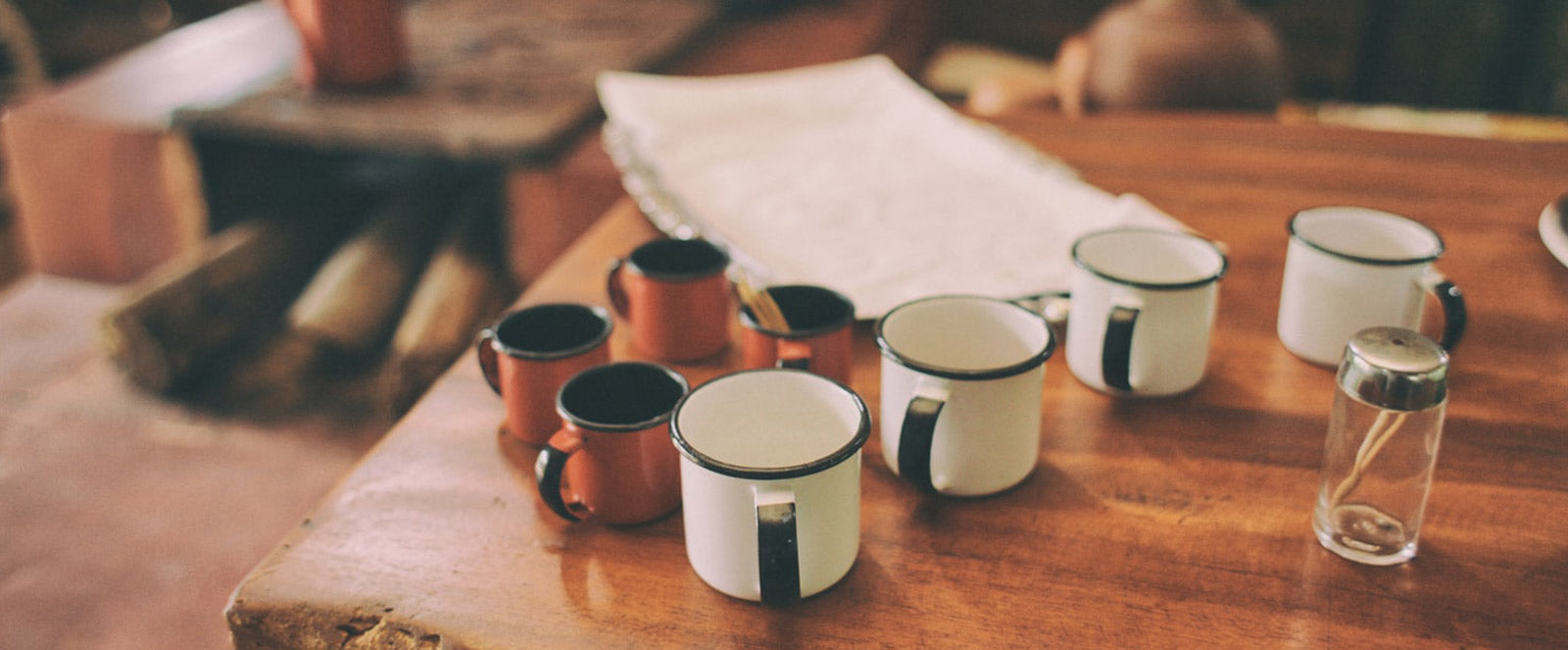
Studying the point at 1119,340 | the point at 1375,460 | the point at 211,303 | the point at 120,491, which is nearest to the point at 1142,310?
the point at 1119,340

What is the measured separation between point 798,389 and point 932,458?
0.09 meters

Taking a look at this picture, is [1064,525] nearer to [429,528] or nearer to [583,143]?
[429,528]

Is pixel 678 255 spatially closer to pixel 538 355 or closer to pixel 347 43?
pixel 538 355

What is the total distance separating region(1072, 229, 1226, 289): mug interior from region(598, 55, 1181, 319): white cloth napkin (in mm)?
116

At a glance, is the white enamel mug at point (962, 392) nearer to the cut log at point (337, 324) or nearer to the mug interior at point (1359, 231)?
the mug interior at point (1359, 231)

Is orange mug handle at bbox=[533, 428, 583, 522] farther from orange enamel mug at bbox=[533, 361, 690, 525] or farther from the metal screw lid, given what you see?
the metal screw lid

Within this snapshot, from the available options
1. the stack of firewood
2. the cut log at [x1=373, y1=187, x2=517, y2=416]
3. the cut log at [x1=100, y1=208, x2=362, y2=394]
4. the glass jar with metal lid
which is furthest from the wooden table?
the cut log at [x1=100, y1=208, x2=362, y2=394]

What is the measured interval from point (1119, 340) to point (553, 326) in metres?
0.41

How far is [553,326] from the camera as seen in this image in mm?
841

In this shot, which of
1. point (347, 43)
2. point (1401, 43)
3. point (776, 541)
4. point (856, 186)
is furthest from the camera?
point (1401, 43)

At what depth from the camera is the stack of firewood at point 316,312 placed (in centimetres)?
153

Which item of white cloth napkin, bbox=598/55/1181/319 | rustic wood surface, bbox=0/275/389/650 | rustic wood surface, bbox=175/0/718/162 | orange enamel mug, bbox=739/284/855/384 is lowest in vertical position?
rustic wood surface, bbox=0/275/389/650

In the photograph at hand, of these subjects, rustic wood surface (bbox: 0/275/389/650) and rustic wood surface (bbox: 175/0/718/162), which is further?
rustic wood surface (bbox: 175/0/718/162)

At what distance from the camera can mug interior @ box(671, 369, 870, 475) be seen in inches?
25.9
